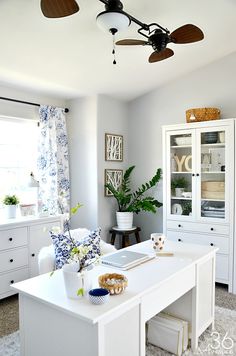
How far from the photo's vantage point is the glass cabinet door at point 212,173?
343 cm

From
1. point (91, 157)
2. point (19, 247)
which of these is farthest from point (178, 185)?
point (19, 247)

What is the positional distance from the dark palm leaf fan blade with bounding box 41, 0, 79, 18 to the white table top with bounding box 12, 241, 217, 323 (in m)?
1.53

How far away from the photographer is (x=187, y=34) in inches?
89.5

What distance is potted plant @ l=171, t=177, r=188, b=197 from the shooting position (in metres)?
3.76

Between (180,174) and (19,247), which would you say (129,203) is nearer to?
(180,174)

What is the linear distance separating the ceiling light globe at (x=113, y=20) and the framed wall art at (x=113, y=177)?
91.5 inches

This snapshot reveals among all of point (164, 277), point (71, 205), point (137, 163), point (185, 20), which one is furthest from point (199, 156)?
point (164, 277)

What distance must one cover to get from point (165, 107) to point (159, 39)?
1854mm

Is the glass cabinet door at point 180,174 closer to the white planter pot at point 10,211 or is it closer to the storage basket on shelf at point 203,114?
the storage basket on shelf at point 203,114

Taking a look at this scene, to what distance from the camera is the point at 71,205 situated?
4188 mm

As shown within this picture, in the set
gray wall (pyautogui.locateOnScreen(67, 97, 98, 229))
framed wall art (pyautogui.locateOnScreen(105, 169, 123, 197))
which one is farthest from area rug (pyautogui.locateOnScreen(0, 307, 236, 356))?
framed wall art (pyautogui.locateOnScreen(105, 169, 123, 197))

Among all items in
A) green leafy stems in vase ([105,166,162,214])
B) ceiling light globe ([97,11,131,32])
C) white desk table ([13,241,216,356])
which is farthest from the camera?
green leafy stems in vase ([105,166,162,214])

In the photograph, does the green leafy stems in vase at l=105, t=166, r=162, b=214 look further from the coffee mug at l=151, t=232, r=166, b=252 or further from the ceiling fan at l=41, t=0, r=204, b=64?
the ceiling fan at l=41, t=0, r=204, b=64

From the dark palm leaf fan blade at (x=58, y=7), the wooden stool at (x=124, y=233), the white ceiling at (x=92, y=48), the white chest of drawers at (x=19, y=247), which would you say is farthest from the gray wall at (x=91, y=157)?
the dark palm leaf fan blade at (x=58, y=7)
